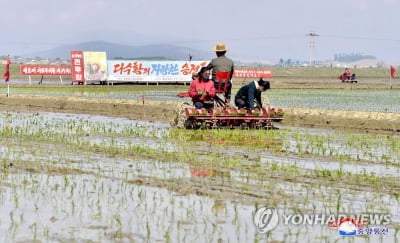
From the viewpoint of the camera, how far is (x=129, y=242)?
20.8 feet

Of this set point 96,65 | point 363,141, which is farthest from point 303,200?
point 96,65

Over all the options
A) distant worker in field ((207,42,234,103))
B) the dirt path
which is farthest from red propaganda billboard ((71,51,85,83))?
distant worker in field ((207,42,234,103))

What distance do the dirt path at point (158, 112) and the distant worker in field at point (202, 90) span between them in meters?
0.50

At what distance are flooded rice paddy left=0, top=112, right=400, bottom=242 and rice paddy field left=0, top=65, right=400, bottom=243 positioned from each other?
0.04 ft

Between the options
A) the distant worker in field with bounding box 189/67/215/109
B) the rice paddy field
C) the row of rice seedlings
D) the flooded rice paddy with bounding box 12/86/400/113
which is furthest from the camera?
the flooded rice paddy with bounding box 12/86/400/113

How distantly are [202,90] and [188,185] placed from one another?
8.23 m

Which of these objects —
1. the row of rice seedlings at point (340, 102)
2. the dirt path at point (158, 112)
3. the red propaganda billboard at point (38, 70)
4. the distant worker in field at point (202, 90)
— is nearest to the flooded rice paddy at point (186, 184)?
the distant worker in field at point (202, 90)

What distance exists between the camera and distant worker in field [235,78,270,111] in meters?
16.8

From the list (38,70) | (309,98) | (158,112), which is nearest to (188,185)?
(158,112)

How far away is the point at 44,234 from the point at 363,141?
29.7 feet

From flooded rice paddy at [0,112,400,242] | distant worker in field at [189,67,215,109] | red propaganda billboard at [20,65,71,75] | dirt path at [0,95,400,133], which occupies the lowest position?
red propaganda billboard at [20,65,71,75]

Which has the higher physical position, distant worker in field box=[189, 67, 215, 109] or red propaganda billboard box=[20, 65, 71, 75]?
distant worker in field box=[189, 67, 215, 109]

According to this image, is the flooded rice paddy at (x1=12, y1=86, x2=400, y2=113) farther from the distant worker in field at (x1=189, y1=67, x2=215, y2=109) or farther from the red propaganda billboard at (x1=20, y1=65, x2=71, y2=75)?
the red propaganda billboard at (x1=20, y1=65, x2=71, y2=75)

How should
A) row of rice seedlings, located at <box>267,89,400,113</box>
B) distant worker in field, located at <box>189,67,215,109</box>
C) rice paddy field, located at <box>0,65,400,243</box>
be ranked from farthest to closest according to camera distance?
row of rice seedlings, located at <box>267,89,400,113</box> → distant worker in field, located at <box>189,67,215,109</box> → rice paddy field, located at <box>0,65,400,243</box>
